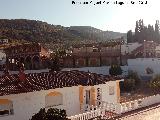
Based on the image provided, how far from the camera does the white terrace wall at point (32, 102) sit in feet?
73.0

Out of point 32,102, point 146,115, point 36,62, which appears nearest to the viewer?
point 32,102

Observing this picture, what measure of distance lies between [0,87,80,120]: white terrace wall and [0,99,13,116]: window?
240 mm

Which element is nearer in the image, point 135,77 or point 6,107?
point 6,107

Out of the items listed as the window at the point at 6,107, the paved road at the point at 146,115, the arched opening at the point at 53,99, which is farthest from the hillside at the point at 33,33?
the window at the point at 6,107

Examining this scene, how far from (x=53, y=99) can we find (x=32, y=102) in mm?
1803

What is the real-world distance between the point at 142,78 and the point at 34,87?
29.3 m

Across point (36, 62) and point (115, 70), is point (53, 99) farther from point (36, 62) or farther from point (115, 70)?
point (36, 62)

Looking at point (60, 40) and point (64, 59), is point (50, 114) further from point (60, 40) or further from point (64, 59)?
point (60, 40)

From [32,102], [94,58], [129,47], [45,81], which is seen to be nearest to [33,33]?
[129,47]

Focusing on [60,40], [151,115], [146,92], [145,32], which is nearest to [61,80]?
[151,115]

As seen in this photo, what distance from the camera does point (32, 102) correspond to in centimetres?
2302

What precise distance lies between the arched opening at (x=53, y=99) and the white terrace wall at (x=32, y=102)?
26 cm

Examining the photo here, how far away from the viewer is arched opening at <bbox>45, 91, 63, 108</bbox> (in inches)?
941

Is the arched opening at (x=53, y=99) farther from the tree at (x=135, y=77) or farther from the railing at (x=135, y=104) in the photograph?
the tree at (x=135, y=77)
